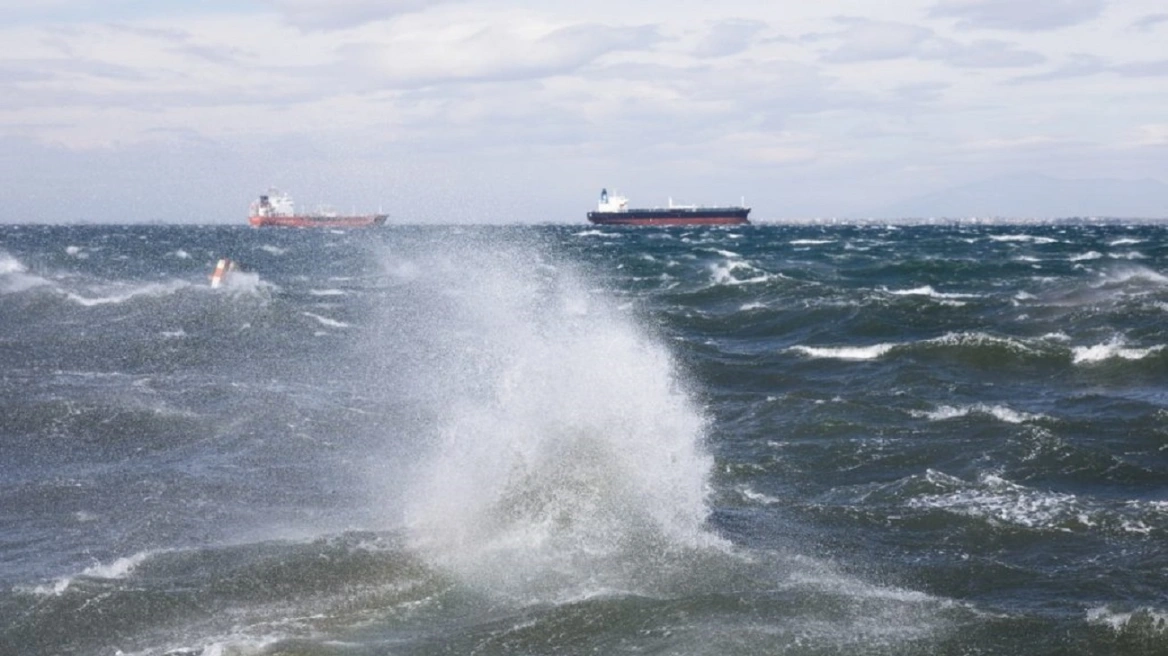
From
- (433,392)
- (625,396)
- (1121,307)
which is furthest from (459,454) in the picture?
(1121,307)

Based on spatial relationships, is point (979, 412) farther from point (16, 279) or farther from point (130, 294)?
point (16, 279)

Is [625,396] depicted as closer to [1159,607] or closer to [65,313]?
[1159,607]

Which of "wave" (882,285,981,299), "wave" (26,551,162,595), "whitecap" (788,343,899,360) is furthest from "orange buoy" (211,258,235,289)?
"wave" (26,551,162,595)

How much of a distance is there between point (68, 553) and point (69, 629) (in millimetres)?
2255

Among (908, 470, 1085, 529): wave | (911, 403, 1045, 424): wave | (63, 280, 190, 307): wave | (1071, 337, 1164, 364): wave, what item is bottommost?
(908, 470, 1085, 529): wave

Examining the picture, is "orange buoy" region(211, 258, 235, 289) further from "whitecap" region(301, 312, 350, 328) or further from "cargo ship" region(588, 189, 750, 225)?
"cargo ship" region(588, 189, 750, 225)

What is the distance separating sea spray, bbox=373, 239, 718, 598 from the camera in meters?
11.4

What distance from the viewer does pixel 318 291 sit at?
41.7 meters

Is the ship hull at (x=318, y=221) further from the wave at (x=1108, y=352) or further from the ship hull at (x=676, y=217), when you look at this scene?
the wave at (x=1108, y=352)

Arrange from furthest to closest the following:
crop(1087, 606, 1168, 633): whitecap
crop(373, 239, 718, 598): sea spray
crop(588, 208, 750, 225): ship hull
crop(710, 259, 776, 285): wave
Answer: crop(588, 208, 750, 225): ship hull, crop(710, 259, 776, 285): wave, crop(373, 239, 718, 598): sea spray, crop(1087, 606, 1168, 633): whitecap

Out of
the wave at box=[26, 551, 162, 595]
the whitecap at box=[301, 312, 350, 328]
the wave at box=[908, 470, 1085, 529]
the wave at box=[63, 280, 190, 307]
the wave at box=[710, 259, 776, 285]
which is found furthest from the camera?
the wave at box=[710, 259, 776, 285]

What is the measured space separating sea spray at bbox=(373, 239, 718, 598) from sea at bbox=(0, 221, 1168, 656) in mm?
51

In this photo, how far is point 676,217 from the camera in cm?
13262

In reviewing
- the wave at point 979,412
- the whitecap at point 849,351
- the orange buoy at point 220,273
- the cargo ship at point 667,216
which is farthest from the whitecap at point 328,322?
the cargo ship at point 667,216
